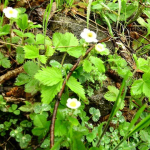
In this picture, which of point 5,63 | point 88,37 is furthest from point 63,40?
point 5,63

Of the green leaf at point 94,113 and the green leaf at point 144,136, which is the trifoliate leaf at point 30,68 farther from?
the green leaf at point 144,136

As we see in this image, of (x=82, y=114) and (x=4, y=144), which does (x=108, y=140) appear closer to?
(x=82, y=114)

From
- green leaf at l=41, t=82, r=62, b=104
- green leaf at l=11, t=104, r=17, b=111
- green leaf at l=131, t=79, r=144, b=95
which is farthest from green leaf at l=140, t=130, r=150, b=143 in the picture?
green leaf at l=11, t=104, r=17, b=111

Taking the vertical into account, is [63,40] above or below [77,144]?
above

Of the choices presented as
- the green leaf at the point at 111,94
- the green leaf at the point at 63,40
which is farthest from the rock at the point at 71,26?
the green leaf at the point at 111,94

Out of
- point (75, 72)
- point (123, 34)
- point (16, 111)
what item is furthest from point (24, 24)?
point (123, 34)

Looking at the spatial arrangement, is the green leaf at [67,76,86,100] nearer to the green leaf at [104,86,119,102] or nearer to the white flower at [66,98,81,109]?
the white flower at [66,98,81,109]

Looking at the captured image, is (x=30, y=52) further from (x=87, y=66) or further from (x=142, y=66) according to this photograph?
(x=142, y=66)
